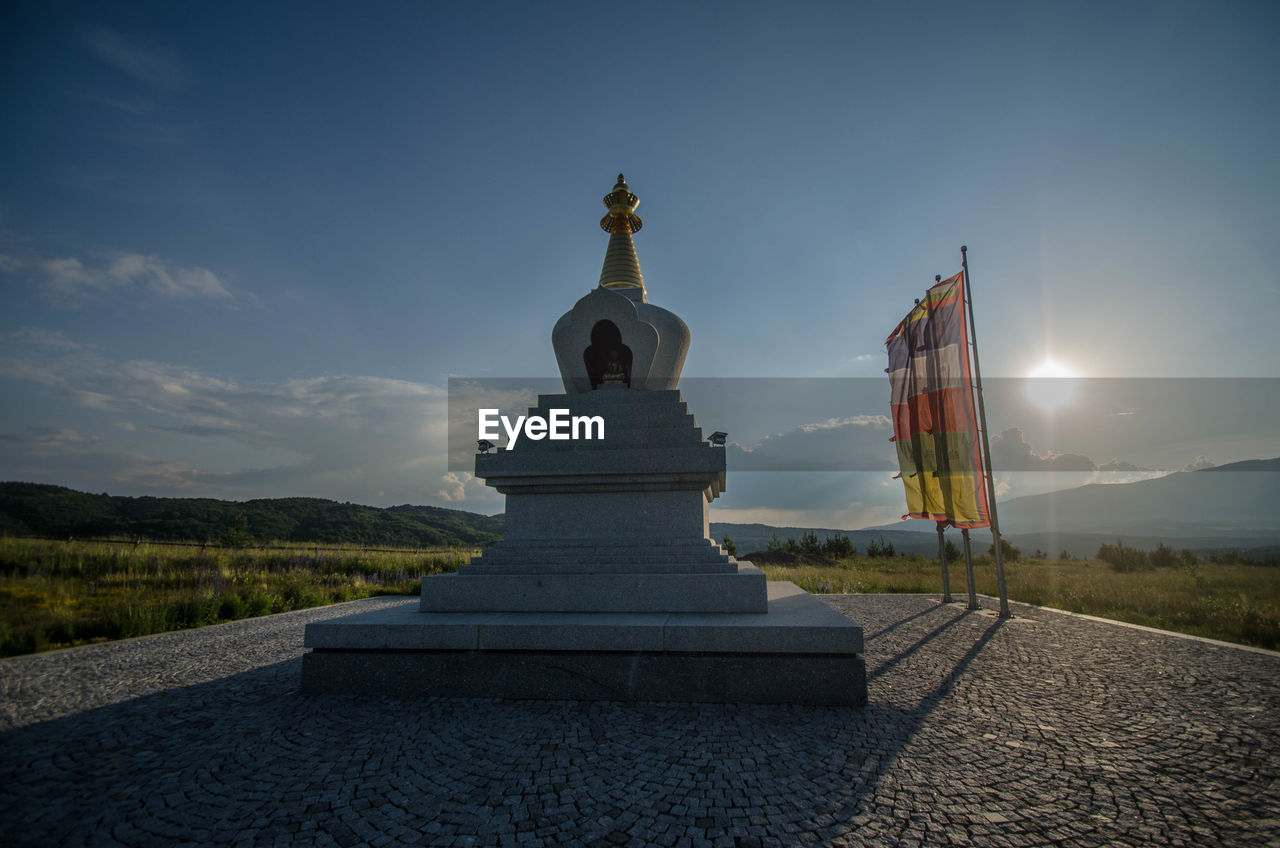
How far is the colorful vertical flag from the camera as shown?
10.9 metres

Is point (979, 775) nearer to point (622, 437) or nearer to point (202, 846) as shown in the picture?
point (202, 846)

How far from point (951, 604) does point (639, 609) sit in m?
9.30

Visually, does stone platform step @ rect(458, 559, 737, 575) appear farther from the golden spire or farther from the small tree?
the small tree

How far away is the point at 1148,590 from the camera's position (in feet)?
41.4

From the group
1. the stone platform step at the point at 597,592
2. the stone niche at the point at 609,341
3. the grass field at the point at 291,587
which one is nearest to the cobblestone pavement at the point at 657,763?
the stone platform step at the point at 597,592

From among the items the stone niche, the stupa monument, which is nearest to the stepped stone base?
the stupa monument

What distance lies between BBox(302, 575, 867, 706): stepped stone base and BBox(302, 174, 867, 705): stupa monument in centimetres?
1

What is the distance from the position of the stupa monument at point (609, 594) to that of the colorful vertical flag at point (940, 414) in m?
4.36

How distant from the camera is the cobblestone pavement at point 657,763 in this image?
3270mm

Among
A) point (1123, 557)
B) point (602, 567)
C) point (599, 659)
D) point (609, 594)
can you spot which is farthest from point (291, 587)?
point (1123, 557)

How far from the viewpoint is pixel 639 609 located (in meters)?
6.97

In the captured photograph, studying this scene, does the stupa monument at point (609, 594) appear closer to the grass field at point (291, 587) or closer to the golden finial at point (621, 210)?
the golden finial at point (621, 210)

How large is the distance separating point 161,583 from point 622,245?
1454 cm

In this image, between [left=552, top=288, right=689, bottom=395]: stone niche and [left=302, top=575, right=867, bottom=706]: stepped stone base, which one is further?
[left=552, top=288, right=689, bottom=395]: stone niche
